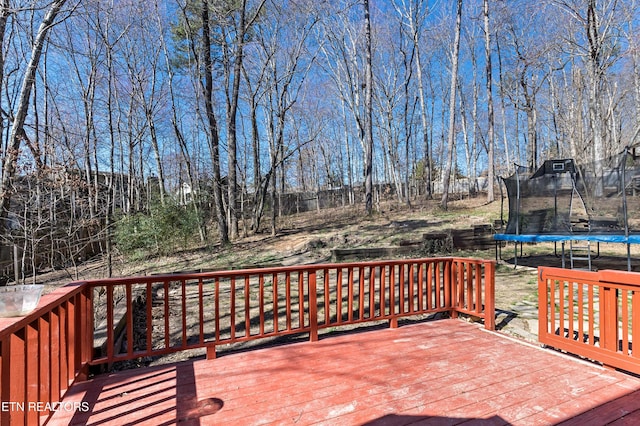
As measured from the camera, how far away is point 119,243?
8.12 meters

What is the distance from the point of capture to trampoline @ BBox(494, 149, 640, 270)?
5.36 meters

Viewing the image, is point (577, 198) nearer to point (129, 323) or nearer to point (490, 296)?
Answer: point (490, 296)

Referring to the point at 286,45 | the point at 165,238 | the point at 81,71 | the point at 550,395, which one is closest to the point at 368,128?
the point at 286,45

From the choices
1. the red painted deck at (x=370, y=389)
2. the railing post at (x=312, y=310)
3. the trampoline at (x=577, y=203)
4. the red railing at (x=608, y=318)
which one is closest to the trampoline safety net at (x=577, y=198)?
the trampoline at (x=577, y=203)

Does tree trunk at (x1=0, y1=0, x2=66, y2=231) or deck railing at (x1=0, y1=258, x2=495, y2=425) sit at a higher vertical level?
tree trunk at (x1=0, y1=0, x2=66, y2=231)

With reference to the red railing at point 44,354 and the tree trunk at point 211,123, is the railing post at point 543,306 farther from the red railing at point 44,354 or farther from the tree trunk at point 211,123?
the tree trunk at point 211,123

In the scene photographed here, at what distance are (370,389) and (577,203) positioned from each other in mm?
6424

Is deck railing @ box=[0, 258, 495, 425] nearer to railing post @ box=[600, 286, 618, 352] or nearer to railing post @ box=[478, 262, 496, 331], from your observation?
railing post @ box=[478, 262, 496, 331]

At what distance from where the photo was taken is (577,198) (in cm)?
641

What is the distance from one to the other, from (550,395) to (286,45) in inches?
524

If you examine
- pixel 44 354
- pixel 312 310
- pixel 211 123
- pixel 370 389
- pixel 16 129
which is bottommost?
pixel 370 389

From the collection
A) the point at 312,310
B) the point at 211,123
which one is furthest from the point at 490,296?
the point at 211,123

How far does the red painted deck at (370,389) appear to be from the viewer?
1880 mm

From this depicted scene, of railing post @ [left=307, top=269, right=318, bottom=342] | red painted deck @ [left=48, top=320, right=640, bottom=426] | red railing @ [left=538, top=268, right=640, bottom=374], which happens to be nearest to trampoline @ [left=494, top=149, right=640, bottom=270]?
red railing @ [left=538, top=268, right=640, bottom=374]
